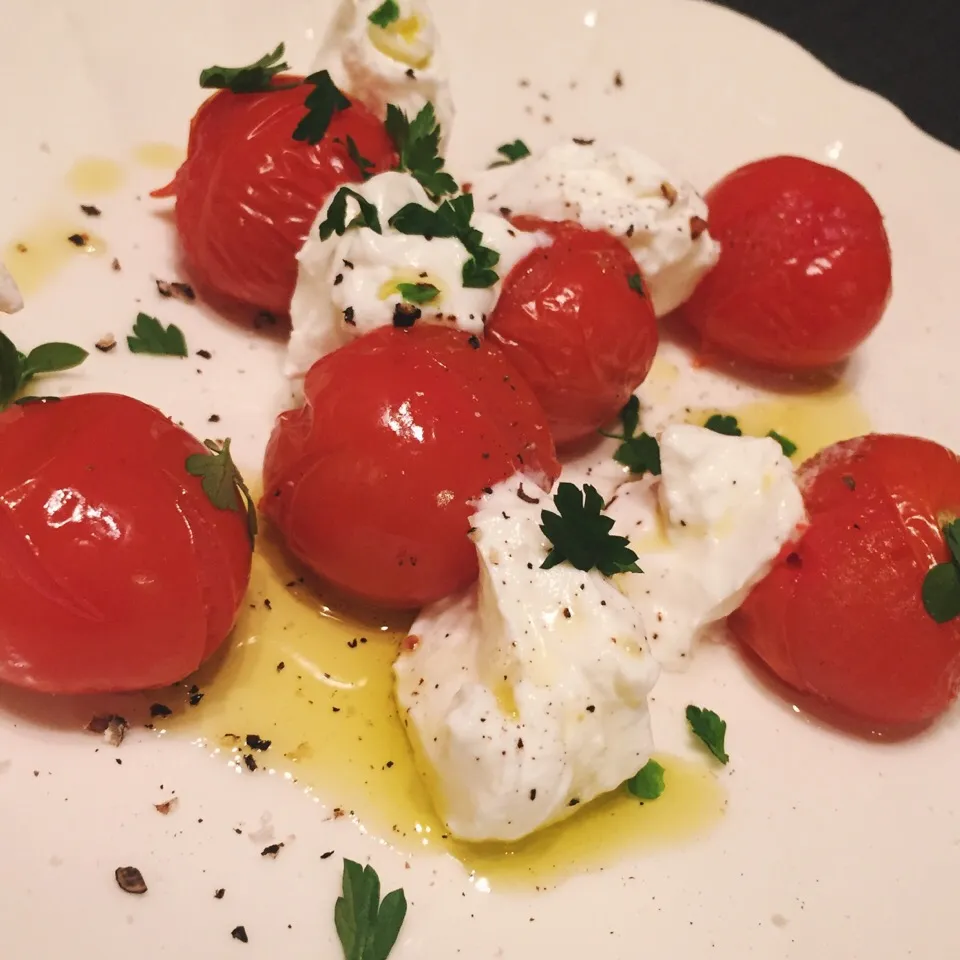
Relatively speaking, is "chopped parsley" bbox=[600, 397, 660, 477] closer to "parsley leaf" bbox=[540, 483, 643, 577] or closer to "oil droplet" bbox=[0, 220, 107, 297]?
"parsley leaf" bbox=[540, 483, 643, 577]

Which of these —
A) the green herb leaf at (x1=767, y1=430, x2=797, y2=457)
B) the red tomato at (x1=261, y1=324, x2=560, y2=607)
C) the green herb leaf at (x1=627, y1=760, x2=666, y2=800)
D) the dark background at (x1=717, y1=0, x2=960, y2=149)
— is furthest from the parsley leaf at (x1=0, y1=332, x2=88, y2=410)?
the dark background at (x1=717, y1=0, x2=960, y2=149)

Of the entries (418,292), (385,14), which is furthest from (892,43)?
(418,292)

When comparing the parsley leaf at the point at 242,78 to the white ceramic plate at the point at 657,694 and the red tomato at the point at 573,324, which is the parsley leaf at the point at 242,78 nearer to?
the white ceramic plate at the point at 657,694

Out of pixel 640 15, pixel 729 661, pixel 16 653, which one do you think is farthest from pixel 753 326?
pixel 16 653

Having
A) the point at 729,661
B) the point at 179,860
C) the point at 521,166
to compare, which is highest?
the point at 521,166

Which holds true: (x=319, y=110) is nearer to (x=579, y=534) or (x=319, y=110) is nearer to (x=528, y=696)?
(x=579, y=534)

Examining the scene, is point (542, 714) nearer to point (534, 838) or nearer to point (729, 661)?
point (534, 838)

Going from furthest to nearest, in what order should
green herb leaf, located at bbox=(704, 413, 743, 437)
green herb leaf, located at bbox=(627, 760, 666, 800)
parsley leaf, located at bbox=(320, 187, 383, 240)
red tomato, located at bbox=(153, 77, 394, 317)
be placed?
green herb leaf, located at bbox=(704, 413, 743, 437) → red tomato, located at bbox=(153, 77, 394, 317) → parsley leaf, located at bbox=(320, 187, 383, 240) → green herb leaf, located at bbox=(627, 760, 666, 800)
